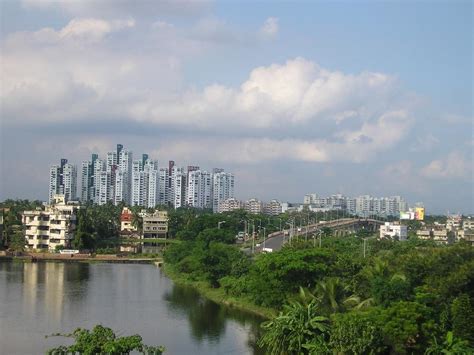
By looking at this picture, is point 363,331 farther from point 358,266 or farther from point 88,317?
point 88,317

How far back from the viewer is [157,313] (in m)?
22.6

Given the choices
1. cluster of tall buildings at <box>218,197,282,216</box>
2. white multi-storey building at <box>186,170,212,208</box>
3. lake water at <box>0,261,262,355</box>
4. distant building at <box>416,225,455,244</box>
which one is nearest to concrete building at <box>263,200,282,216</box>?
cluster of tall buildings at <box>218,197,282,216</box>

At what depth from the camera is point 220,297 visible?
26.0 metres

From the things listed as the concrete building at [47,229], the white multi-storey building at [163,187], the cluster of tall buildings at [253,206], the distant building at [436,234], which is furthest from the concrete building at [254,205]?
the concrete building at [47,229]

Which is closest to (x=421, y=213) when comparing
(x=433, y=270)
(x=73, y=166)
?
(x=73, y=166)

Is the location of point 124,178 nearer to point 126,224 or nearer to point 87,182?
point 87,182

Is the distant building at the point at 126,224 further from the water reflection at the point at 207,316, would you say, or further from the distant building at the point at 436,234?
the water reflection at the point at 207,316

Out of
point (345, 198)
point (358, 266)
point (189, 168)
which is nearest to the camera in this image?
point (358, 266)

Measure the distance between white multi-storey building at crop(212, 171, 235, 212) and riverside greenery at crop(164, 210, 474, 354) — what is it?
320 ft

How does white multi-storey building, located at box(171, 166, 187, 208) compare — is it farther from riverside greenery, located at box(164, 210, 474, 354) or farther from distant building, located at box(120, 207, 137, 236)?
riverside greenery, located at box(164, 210, 474, 354)

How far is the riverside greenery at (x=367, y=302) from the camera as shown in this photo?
566 inches

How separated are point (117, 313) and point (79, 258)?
2006cm

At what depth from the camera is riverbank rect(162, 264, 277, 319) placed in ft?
73.4

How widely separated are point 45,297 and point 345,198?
137 m
